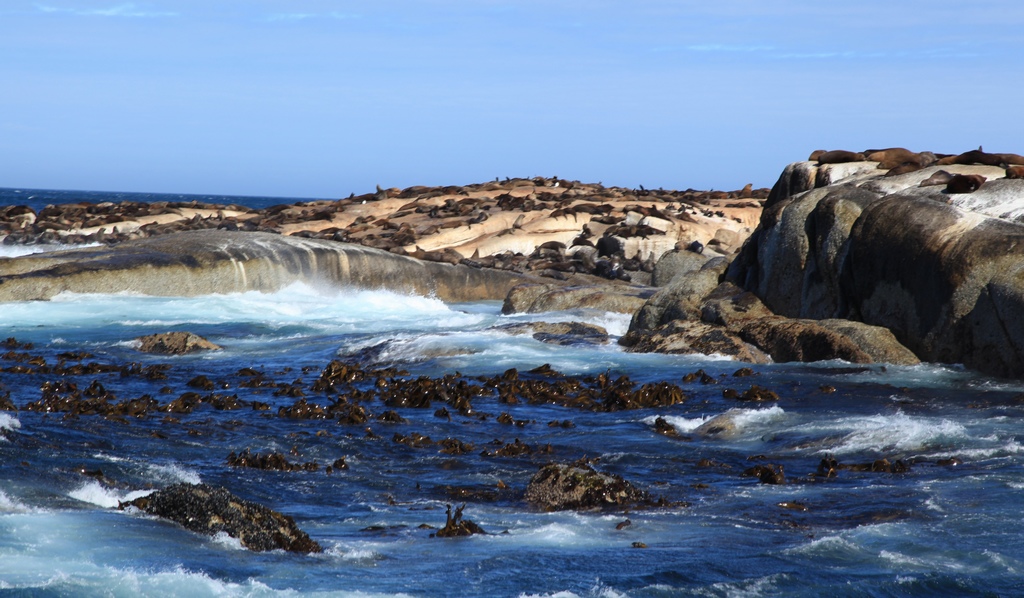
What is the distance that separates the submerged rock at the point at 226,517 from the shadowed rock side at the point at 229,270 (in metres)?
15.8

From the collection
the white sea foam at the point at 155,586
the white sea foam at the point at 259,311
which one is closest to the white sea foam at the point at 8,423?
the white sea foam at the point at 155,586

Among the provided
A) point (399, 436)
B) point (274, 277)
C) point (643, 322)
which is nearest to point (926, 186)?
point (643, 322)

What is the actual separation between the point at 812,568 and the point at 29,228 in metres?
32.9

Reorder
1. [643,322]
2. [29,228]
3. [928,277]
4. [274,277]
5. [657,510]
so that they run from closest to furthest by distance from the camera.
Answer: [657,510], [928,277], [643,322], [274,277], [29,228]

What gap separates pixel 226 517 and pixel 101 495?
137cm

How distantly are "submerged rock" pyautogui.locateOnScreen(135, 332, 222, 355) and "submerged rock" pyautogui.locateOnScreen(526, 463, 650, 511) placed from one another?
9.76 meters

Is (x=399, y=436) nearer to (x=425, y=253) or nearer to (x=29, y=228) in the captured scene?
(x=425, y=253)

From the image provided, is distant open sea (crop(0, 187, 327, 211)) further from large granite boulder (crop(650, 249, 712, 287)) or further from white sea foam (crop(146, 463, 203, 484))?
white sea foam (crop(146, 463, 203, 484))

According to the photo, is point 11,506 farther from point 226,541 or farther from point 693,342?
point 693,342

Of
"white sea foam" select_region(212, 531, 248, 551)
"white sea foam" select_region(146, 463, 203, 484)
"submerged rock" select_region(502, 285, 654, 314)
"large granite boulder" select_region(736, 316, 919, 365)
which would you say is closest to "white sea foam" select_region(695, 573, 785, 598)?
"white sea foam" select_region(212, 531, 248, 551)

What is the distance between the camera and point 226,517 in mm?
6863

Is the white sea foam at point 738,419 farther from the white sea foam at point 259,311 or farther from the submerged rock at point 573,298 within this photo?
the white sea foam at point 259,311

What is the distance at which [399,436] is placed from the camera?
10.4m

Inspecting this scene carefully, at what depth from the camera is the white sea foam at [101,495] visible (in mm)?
7551
